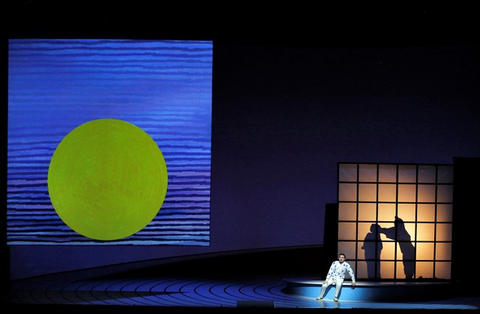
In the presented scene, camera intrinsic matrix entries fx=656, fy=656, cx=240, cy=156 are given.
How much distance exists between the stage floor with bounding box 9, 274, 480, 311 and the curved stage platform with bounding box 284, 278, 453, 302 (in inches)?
2.9

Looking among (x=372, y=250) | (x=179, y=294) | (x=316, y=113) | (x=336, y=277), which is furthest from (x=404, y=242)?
(x=179, y=294)

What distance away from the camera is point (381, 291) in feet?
28.2

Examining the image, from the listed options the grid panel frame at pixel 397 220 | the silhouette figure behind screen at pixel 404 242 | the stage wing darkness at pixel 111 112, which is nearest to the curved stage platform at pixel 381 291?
the grid panel frame at pixel 397 220

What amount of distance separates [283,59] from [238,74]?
0.76 meters

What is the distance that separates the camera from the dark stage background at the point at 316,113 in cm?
1052

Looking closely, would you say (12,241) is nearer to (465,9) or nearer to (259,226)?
(259,226)

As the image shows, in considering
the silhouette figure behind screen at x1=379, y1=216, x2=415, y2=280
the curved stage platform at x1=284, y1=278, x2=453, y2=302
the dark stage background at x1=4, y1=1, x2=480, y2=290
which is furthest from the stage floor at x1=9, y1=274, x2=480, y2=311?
the silhouette figure behind screen at x1=379, y1=216, x2=415, y2=280

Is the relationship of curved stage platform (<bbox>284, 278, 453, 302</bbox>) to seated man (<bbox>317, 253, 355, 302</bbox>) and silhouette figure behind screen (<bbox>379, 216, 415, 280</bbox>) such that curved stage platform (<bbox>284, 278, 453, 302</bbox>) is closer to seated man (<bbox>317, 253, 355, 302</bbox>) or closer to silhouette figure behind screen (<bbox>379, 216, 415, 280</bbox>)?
seated man (<bbox>317, 253, 355, 302</bbox>)

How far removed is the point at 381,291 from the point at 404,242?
5.23 feet

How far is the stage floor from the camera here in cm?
809

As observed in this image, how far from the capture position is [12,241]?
948cm

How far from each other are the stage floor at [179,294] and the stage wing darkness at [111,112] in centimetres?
62

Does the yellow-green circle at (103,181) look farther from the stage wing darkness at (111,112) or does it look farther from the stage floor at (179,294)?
the stage floor at (179,294)

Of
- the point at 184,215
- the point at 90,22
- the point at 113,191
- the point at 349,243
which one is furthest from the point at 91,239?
the point at 349,243
